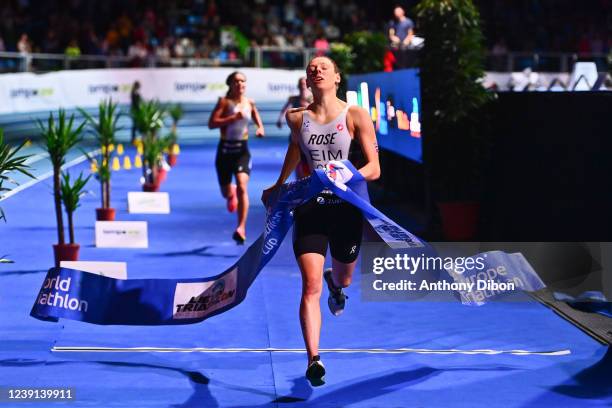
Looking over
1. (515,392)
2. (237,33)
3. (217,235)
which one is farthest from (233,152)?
(237,33)

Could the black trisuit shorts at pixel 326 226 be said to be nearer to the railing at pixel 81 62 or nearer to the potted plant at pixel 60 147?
the potted plant at pixel 60 147

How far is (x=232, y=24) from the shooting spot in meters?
37.8

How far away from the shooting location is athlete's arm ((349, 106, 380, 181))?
7.03 meters

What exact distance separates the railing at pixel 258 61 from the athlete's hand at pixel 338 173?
18336mm

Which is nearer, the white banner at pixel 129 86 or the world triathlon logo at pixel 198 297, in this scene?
the world triathlon logo at pixel 198 297

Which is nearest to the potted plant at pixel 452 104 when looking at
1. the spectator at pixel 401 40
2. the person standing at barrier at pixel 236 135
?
the person standing at barrier at pixel 236 135

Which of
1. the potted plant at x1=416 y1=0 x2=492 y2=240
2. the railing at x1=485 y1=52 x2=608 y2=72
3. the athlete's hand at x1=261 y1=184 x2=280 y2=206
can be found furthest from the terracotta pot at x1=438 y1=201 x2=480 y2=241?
the railing at x1=485 y1=52 x2=608 y2=72

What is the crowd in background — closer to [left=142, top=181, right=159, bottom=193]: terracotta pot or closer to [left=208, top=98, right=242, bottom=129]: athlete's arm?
[left=142, top=181, right=159, bottom=193]: terracotta pot

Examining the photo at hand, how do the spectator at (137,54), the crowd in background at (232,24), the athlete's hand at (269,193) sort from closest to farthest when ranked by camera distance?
1. the athlete's hand at (269,193)
2. the spectator at (137,54)
3. the crowd in background at (232,24)

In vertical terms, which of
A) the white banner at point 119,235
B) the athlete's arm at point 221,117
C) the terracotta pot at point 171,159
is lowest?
the terracotta pot at point 171,159

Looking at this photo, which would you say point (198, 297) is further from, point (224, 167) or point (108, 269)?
point (224, 167)

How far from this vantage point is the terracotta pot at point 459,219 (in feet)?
44.5

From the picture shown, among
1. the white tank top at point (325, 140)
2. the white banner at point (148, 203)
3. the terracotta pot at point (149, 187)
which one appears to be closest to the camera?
the white tank top at point (325, 140)

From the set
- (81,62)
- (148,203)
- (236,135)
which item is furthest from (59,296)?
(81,62)
